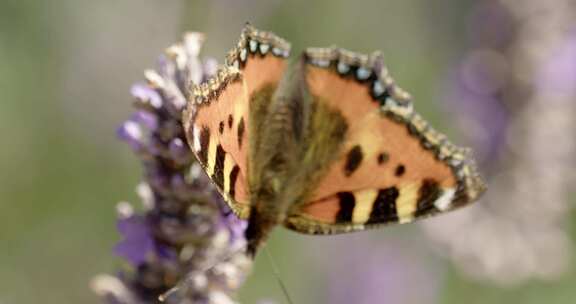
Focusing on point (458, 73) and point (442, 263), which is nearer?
point (458, 73)

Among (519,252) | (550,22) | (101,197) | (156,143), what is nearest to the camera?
(156,143)

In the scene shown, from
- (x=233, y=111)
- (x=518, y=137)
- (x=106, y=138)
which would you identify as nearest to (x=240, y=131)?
(x=233, y=111)

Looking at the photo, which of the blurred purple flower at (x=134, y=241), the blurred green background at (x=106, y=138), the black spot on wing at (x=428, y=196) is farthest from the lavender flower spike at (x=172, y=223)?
the blurred green background at (x=106, y=138)

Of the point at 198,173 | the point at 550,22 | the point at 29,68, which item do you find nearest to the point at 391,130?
the point at 198,173

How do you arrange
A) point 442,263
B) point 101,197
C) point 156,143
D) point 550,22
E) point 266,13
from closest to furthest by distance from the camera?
1. point 156,143
2. point 550,22
3. point 442,263
4. point 101,197
5. point 266,13

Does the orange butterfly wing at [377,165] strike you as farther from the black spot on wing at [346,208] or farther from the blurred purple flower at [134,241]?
the blurred purple flower at [134,241]

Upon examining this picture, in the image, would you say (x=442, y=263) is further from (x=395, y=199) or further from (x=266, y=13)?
(x=395, y=199)
